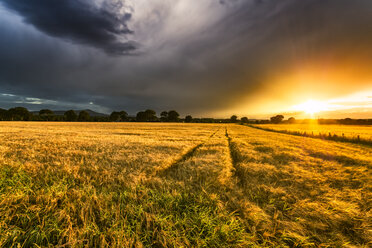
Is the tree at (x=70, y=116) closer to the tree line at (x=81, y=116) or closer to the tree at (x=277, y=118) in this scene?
the tree line at (x=81, y=116)

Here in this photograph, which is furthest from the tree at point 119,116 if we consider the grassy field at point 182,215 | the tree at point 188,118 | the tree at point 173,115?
the grassy field at point 182,215

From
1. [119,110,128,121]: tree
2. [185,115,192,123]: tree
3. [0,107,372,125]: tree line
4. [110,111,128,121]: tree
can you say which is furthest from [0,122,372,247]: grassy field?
[185,115,192,123]: tree

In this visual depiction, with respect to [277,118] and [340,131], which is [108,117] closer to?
[340,131]

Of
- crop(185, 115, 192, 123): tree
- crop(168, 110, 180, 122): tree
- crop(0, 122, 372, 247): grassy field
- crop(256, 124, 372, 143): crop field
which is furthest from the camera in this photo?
crop(185, 115, 192, 123): tree

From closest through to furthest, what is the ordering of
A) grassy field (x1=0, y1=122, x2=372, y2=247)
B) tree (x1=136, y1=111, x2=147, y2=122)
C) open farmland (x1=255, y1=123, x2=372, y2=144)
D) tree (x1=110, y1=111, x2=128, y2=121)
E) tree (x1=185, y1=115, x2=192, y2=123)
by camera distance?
1. grassy field (x1=0, y1=122, x2=372, y2=247)
2. open farmland (x1=255, y1=123, x2=372, y2=144)
3. tree (x1=110, y1=111, x2=128, y2=121)
4. tree (x1=136, y1=111, x2=147, y2=122)
5. tree (x1=185, y1=115, x2=192, y2=123)

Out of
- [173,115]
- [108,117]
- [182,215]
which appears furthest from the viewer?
[173,115]

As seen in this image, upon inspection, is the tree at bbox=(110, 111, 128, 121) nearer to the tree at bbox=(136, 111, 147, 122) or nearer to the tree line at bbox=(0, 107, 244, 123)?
the tree line at bbox=(0, 107, 244, 123)

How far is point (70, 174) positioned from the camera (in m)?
5.13

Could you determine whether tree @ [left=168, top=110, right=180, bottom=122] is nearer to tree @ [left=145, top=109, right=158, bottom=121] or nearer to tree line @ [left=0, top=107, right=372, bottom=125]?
tree line @ [left=0, top=107, right=372, bottom=125]

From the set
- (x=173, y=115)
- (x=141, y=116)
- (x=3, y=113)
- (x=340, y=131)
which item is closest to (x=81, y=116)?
(x=141, y=116)

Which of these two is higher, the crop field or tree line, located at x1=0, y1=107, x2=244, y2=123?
tree line, located at x1=0, y1=107, x2=244, y2=123

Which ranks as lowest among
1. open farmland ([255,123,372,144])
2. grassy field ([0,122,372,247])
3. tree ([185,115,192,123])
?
open farmland ([255,123,372,144])

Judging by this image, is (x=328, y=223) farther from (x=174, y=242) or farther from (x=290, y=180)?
(x=174, y=242)

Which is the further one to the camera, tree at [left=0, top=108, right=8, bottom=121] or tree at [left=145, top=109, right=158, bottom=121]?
tree at [left=145, top=109, right=158, bottom=121]
